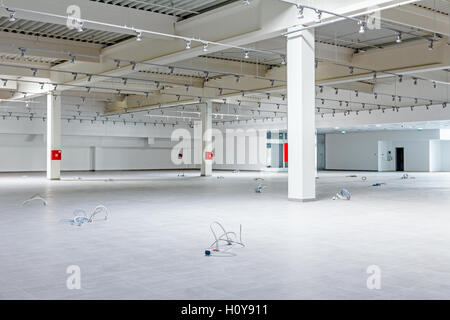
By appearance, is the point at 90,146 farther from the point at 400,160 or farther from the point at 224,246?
the point at 224,246

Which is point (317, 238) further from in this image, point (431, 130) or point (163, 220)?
point (431, 130)

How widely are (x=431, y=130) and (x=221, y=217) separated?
3183 cm

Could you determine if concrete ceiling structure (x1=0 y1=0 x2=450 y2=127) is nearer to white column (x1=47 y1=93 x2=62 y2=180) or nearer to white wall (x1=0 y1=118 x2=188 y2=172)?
white column (x1=47 y1=93 x2=62 y2=180)

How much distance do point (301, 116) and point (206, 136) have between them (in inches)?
Result: 625

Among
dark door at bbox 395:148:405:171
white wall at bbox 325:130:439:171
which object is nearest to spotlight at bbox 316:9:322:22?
white wall at bbox 325:130:439:171

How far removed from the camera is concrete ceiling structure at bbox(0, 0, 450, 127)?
12.8 metres

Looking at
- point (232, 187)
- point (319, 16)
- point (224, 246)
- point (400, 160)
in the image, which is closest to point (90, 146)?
point (232, 187)

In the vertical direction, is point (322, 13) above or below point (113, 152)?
above

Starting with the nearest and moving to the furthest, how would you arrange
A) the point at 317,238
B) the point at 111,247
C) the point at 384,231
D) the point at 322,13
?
the point at 111,247
the point at 317,238
the point at 384,231
the point at 322,13

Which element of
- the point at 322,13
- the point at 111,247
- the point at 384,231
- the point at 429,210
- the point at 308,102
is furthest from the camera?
the point at 308,102

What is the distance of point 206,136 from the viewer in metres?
27.8

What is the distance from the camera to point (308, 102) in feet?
40.8
